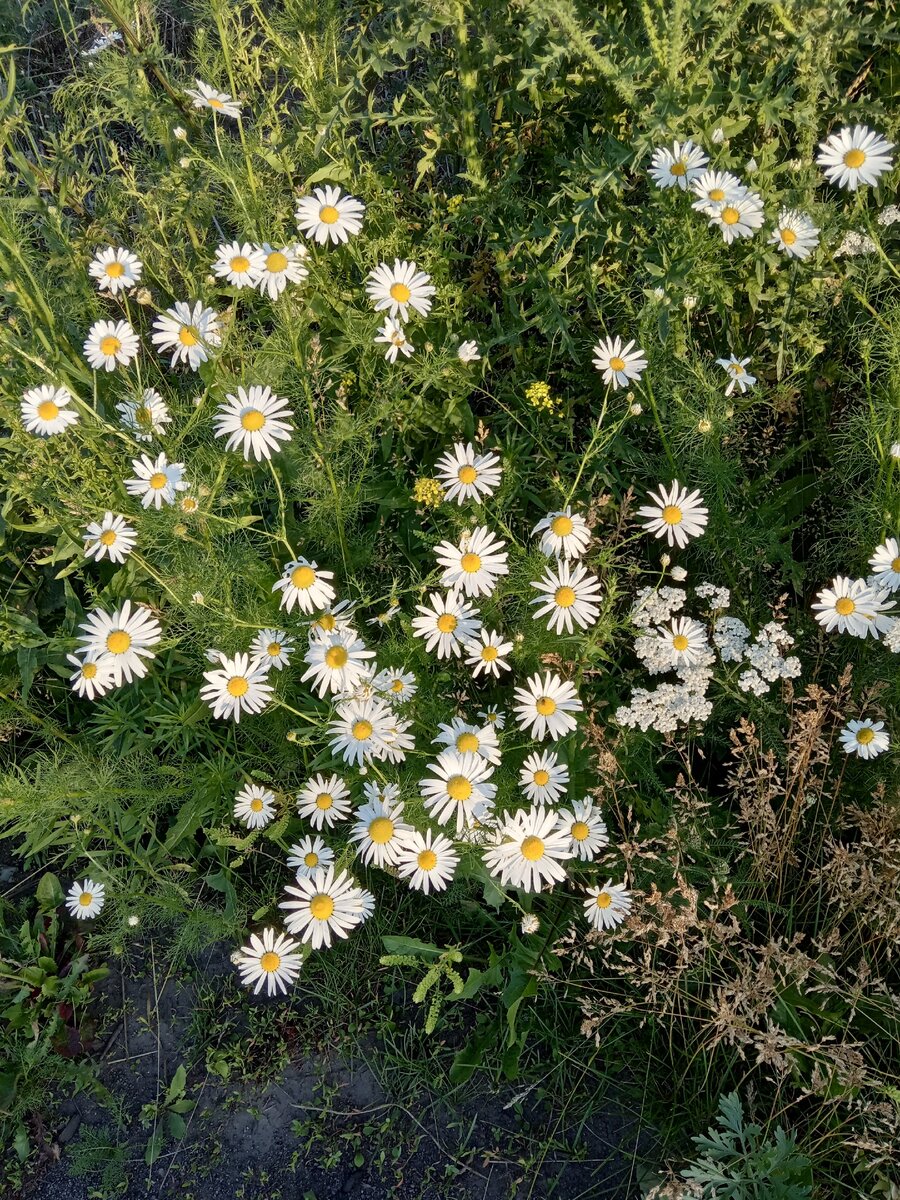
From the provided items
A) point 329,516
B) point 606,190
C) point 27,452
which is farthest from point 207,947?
point 606,190

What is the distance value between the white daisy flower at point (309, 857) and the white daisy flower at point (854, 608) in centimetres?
133

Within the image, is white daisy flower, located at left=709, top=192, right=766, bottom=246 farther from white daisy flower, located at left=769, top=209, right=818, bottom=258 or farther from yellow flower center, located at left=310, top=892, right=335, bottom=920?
yellow flower center, located at left=310, top=892, right=335, bottom=920

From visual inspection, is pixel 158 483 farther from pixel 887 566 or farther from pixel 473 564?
pixel 887 566

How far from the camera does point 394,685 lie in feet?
6.76

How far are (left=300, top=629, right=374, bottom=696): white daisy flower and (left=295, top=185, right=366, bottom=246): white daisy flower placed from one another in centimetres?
112

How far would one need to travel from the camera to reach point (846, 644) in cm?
228

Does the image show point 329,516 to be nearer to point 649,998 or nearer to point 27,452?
point 27,452

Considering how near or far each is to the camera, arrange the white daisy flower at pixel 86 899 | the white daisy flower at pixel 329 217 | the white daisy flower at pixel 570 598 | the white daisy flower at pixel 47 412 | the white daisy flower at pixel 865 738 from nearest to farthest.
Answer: the white daisy flower at pixel 865 738
the white daisy flower at pixel 570 598
the white daisy flower at pixel 47 412
the white daisy flower at pixel 329 217
the white daisy flower at pixel 86 899

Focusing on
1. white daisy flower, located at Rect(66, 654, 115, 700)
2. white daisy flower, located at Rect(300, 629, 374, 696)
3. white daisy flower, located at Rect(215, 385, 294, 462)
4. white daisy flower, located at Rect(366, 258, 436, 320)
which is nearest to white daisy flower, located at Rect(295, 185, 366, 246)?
white daisy flower, located at Rect(366, 258, 436, 320)

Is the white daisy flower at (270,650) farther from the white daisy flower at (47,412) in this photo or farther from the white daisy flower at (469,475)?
the white daisy flower at (47,412)

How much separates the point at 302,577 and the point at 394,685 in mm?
337

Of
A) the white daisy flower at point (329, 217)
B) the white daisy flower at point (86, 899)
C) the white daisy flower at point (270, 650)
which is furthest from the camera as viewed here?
the white daisy flower at point (86, 899)

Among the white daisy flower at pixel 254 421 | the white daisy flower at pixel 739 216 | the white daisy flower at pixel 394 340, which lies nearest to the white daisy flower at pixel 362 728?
the white daisy flower at pixel 254 421

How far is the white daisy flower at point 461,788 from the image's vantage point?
1.96 metres
